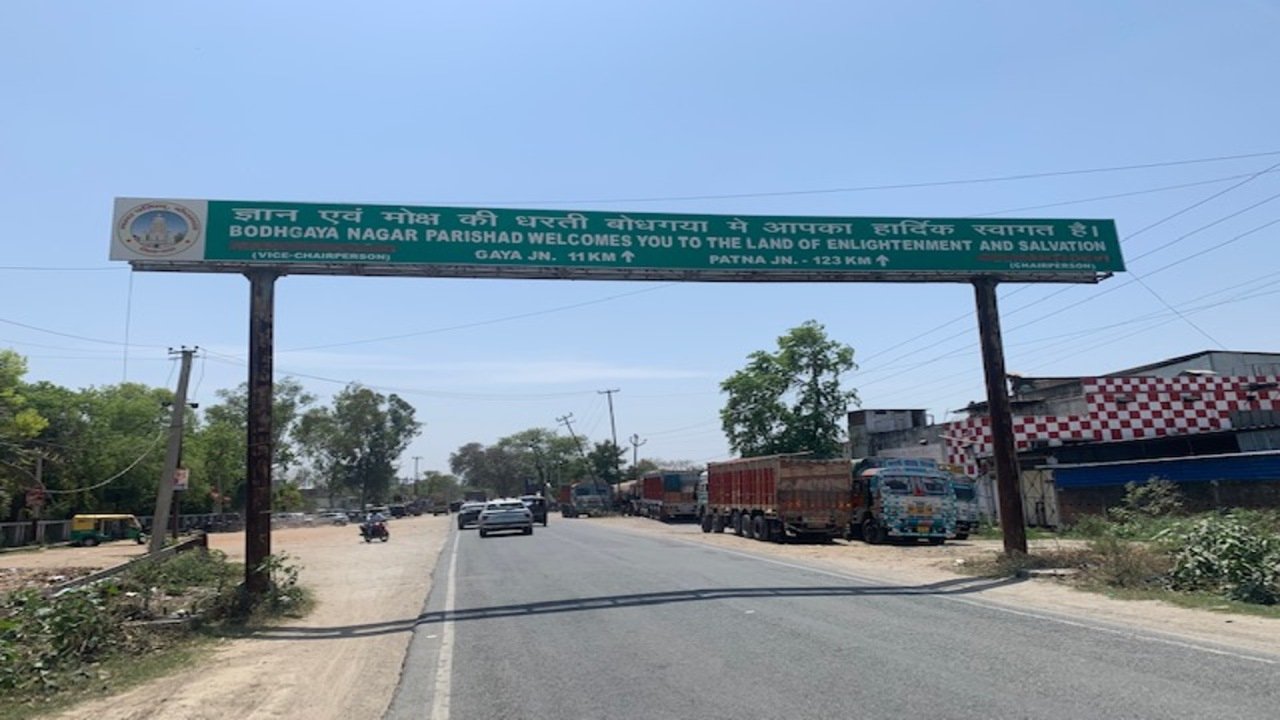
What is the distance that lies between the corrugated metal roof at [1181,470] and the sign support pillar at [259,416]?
73.1ft

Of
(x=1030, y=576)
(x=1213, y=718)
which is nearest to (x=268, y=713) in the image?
(x=1213, y=718)

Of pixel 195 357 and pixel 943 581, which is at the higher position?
pixel 195 357

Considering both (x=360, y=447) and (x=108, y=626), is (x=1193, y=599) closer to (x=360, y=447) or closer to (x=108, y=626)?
(x=108, y=626)

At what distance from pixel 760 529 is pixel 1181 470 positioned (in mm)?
13325

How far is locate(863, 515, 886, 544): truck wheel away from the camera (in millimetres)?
25969

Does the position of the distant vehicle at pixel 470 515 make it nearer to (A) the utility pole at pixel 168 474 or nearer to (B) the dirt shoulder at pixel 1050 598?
(A) the utility pole at pixel 168 474

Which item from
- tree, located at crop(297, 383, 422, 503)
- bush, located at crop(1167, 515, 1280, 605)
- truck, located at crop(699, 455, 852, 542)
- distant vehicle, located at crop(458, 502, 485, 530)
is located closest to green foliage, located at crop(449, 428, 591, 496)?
tree, located at crop(297, 383, 422, 503)

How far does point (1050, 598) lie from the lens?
1244 centimetres

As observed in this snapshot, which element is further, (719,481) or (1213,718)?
(719,481)

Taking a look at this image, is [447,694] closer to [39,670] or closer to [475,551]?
[39,670]

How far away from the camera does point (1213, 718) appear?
5.58 m

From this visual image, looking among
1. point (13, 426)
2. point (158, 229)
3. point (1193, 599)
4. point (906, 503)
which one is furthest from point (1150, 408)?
point (13, 426)

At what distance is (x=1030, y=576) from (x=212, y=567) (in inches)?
675

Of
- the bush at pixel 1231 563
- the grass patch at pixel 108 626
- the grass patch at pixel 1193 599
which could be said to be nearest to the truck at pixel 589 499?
the grass patch at pixel 108 626
